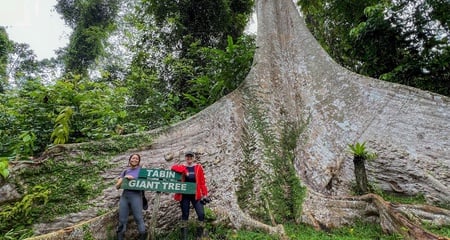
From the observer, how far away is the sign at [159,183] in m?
3.60

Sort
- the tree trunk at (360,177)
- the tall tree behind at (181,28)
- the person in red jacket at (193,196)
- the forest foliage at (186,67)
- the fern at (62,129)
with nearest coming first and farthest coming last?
the person in red jacket at (193,196), the fern at (62,129), the tree trunk at (360,177), the forest foliage at (186,67), the tall tree behind at (181,28)

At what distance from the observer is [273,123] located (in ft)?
18.6

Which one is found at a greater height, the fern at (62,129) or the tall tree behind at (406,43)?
the tall tree behind at (406,43)

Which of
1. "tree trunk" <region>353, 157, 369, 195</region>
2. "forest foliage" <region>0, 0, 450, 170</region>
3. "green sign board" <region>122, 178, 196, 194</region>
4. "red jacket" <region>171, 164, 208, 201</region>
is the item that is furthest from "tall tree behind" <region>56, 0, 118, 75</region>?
"tree trunk" <region>353, 157, 369, 195</region>

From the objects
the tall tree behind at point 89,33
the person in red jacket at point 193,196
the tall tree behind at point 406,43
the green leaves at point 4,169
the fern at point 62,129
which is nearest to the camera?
the green leaves at point 4,169

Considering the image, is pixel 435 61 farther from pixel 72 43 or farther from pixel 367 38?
pixel 72 43

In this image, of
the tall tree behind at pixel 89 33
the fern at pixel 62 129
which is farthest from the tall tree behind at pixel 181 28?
the tall tree behind at pixel 89 33

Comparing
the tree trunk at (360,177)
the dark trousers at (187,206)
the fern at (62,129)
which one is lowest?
the dark trousers at (187,206)

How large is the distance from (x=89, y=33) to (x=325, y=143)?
13810 millimetres

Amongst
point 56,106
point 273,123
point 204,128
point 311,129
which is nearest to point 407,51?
point 311,129

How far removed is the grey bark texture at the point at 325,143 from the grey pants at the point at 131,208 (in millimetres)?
258

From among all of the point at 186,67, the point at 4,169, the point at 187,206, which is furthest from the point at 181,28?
the point at 4,169

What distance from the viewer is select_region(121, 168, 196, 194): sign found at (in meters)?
3.60

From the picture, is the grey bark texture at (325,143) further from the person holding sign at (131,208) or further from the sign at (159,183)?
the sign at (159,183)
